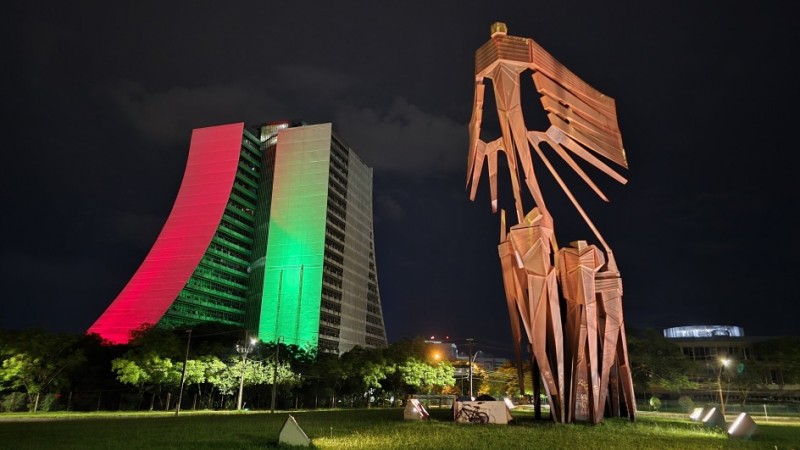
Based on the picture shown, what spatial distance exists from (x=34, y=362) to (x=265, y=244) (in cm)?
5423

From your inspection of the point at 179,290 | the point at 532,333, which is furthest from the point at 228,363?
the point at 532,333

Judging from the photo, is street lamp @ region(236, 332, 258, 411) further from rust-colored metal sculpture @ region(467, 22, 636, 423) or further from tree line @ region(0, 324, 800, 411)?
rust-colored metal sculpture @ region(467, 22, 636, 423)

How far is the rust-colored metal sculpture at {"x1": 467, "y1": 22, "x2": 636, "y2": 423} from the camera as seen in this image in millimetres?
21672

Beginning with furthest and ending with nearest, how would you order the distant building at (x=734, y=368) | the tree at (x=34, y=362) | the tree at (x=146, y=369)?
the distant building at (x=734, y=368), the tree at (x=146, y=369), the tree at (x=34, y=362)

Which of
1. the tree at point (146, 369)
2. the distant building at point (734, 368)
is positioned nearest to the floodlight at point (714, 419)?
the tree at point (146, 369)

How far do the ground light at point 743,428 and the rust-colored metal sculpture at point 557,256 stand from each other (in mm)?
4443

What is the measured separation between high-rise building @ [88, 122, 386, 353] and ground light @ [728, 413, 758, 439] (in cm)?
6677

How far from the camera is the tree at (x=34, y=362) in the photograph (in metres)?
37.4

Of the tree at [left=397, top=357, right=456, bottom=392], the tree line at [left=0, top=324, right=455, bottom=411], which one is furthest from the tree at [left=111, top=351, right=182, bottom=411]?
the tree at [left=397, top=357, right=456, bottom=392]

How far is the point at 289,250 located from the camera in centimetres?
8906

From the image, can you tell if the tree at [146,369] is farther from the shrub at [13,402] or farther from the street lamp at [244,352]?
the shrub at [13,402]

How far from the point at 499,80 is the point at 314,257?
67885mm

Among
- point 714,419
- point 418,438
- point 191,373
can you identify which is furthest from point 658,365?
point 418,438

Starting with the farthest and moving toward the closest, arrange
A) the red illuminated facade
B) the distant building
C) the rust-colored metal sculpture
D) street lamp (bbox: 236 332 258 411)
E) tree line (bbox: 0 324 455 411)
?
the red illuminated facade → the distant building → street lamp (bbox: 236 332 258 411) → tree line (bbox: 0 324 455 411) → the rust-colored metal sculpture
